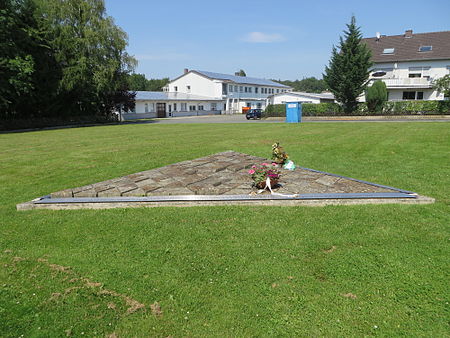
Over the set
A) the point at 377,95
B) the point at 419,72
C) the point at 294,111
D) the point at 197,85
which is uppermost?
the point at 197,85

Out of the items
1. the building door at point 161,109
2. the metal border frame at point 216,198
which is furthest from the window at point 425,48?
the metal border frame at point 216,198

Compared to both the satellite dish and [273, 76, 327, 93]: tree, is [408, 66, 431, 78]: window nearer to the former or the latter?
the satellite dish

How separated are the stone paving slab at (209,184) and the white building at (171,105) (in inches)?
1597

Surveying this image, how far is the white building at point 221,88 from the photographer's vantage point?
6119cm

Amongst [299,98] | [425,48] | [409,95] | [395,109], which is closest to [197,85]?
[299,98]

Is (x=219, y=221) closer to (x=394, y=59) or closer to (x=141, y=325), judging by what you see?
(x=141, y=325)

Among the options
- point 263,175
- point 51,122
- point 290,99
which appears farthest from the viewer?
point 290,99

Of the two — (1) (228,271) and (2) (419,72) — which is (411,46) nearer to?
(2) (419,72)

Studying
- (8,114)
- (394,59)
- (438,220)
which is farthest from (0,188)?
(394,59)

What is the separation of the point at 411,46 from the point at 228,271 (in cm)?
5042

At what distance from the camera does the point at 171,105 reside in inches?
2148

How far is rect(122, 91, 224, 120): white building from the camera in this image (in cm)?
4894

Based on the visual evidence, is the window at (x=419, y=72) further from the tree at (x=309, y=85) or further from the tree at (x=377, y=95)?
the tree at (x=309, y=85)

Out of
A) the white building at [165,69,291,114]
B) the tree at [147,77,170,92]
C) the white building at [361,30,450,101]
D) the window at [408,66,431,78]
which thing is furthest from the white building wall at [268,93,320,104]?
the tree at [147,77,170,92]
